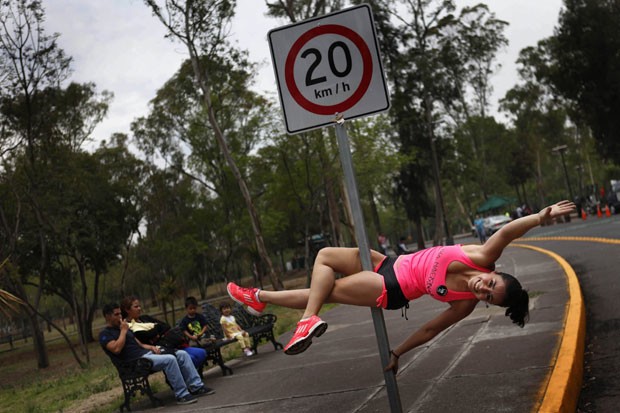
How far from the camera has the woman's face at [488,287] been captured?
3670mm

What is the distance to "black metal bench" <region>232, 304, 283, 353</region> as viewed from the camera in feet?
34.5

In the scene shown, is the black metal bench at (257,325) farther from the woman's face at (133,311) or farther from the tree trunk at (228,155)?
the tree trunk at (228,155)

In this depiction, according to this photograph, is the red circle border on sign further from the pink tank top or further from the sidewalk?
the sidewalk

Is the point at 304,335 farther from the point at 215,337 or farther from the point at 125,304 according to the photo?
the point at 215,337

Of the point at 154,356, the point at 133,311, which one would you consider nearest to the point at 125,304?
the point at 133,311

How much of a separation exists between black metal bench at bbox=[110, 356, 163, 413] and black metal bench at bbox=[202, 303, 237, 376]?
4.37ft

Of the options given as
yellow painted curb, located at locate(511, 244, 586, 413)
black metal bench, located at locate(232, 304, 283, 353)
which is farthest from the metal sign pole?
black metal bench, located at locate(232, 304, 283, 353)

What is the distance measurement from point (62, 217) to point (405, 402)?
82.0 ft

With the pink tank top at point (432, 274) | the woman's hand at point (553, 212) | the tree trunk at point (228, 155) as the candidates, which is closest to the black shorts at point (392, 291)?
the pink tank top at point (432, 274)

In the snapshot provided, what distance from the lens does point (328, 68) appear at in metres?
3.56

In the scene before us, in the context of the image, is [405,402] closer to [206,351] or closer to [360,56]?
[360,56]

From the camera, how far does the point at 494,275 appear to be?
373 cm

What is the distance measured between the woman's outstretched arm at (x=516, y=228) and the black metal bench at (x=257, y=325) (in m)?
6.97

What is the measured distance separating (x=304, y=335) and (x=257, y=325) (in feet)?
25.6
